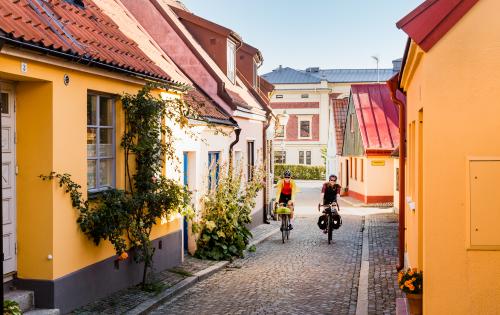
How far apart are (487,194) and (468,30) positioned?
62.0 inches

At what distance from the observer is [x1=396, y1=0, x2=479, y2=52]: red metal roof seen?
6.21 m

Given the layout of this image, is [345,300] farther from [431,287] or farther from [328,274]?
[431,287]

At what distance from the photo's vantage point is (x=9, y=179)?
24.6ft

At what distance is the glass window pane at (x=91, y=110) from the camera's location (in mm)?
8867

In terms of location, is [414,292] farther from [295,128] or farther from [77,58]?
[295,128]

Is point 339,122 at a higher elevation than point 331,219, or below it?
higher

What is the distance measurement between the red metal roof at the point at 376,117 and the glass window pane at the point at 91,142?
23.3 metres

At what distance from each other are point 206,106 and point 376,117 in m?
19.3

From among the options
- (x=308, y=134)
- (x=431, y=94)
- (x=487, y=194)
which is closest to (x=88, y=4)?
(x=431, y=94)

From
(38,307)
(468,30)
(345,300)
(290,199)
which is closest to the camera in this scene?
(468,30)

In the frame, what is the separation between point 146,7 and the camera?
16.4 m

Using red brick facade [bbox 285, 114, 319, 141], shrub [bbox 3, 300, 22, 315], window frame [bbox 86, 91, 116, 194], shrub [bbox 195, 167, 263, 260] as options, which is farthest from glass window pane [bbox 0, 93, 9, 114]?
red brick facade [bbox 285, 114, 319, 141]

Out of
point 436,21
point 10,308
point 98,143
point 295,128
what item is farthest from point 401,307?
point 295,128

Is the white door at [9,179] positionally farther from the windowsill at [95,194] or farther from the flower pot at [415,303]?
the flower pot at [415,303]
